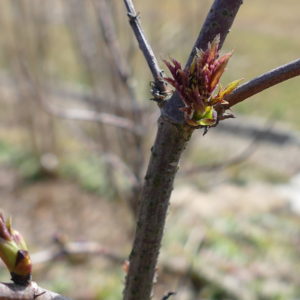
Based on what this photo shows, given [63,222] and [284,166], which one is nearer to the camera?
[63,222]

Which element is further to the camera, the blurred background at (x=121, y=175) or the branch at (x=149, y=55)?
the blurred background at (x=121, y=175)

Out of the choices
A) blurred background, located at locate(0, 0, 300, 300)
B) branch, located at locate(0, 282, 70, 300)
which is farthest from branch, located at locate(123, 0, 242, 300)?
blurred background, located at locate(0, 0, 300, 300)

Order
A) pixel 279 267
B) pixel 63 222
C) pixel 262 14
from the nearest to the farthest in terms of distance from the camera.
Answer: pixel 279 267 → pixel 63 222 → pixel 262 14

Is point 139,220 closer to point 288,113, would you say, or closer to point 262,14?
point 288,113

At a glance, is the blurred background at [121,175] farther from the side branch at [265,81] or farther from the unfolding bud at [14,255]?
the side branch at [265,81]

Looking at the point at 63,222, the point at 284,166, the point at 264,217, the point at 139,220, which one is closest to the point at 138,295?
the point at 139,220

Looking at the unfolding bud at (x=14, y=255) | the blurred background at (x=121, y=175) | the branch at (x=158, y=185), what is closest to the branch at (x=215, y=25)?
the branch at (x=158, y=185)

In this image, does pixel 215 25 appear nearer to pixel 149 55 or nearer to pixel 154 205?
pixel 149 55
